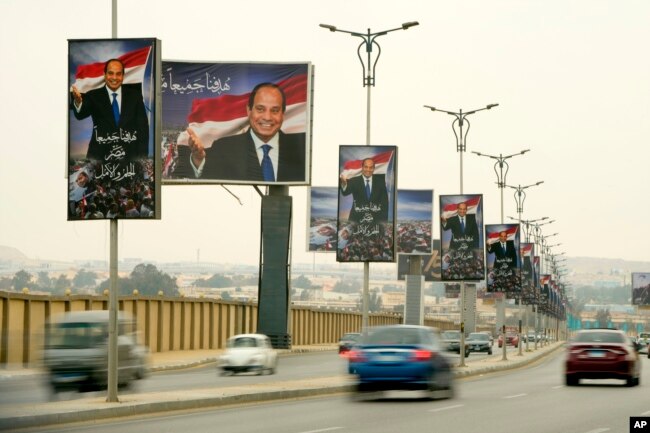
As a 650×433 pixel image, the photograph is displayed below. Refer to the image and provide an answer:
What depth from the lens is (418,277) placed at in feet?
322

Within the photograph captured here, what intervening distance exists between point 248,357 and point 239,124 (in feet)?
63.9

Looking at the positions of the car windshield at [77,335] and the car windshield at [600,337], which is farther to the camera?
the car windshield at [600,337]

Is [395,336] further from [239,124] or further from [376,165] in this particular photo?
[239,124]

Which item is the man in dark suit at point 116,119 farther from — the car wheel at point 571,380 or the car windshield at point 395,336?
the car wheel at point 571,380

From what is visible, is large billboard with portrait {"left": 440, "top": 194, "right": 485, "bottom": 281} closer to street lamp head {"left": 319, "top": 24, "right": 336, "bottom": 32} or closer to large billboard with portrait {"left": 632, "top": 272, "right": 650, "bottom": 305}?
street lamp head {"left": 319, "top": 24, "right": 336, "bottom": 32}

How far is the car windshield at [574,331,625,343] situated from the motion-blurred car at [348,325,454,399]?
25.0ft

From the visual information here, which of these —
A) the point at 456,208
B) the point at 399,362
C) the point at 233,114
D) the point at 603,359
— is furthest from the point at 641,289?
the point at 399,362

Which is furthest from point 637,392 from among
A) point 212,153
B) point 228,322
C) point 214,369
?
point 228,322

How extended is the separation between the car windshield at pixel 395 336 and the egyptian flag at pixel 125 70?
835cm

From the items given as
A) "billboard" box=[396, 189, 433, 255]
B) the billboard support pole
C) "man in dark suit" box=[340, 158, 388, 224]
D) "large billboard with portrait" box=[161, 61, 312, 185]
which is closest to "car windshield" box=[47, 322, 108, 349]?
the billboard support pole

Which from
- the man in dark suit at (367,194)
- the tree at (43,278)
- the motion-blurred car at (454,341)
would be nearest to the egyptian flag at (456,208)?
the man in dark suit at (367,194)

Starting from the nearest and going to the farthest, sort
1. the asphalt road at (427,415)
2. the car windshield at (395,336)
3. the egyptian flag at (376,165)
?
1. the asphalt road at (427,415)
2. the car windshield at (395,336)
3. the egyptian flag at (376,165)

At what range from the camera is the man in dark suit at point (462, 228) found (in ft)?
174

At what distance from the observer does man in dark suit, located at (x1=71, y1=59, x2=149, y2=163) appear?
2620cm
